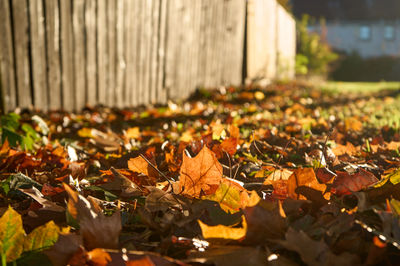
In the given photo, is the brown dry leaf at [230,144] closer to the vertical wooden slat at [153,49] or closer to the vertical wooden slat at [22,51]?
the vertical wooden slat at [22,51]

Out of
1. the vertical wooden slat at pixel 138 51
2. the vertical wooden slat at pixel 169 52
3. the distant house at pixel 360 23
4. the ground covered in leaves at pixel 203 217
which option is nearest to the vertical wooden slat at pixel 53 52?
the vertical wooden slat at pixel 138 51

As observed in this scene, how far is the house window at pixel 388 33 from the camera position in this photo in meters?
37.9

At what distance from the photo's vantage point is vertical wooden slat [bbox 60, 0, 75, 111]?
4320mm

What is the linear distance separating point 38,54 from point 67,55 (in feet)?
1.26

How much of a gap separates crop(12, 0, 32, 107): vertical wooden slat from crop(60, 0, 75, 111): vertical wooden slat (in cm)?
45

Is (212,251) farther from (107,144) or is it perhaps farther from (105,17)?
(105,17)

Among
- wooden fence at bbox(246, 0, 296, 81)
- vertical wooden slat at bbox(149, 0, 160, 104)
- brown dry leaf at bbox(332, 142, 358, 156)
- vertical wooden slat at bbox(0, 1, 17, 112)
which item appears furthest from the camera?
wooden fence at bbox(246, 0, 296, 81)

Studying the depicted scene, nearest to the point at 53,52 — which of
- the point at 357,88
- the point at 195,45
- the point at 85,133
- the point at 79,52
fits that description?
the point at 79,52

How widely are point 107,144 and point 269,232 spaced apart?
163 centimetres

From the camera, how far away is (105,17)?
16.0ft

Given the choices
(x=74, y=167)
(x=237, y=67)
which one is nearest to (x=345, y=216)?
(x=74, y=167)

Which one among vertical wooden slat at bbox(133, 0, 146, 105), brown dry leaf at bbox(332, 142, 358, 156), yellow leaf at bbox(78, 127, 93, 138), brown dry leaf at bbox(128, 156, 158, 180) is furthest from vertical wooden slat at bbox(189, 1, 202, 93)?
brown dry leaf at bbox(128, 156, 158, 180)

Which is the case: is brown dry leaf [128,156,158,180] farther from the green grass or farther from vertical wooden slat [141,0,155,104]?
the green grass

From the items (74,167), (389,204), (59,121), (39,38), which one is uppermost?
(39,38)
